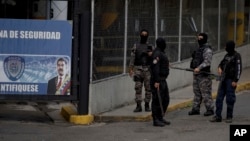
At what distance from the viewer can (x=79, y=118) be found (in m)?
11.6

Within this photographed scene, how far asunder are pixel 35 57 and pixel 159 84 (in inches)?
103

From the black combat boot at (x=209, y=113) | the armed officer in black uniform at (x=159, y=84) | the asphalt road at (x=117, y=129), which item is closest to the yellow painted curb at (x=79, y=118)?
the asphalt road at (x=117, y=129)

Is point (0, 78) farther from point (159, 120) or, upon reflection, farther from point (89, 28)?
point (159, 120)

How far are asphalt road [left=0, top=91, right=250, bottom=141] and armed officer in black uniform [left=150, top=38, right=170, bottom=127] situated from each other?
10.8 inches

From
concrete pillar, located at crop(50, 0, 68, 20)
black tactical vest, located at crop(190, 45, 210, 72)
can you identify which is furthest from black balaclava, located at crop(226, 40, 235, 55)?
concrete pillar, located at crop(50, 0, 68, 20)

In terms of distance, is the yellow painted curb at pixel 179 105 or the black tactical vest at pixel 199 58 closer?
the black tactical vest at pixel 199 58

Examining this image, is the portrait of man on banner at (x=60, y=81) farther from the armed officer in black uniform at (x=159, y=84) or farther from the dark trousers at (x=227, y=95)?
the dark trousers at (x=227, y=95)

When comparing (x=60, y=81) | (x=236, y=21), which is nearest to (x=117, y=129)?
(x=60, y=81)

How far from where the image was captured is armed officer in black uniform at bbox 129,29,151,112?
1201 centimetres

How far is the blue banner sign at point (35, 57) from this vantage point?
11398 millimetres

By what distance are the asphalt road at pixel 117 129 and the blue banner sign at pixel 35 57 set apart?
77 cm

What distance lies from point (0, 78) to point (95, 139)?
9.10ft

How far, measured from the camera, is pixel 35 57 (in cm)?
1147

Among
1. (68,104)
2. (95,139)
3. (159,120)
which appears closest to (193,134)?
(159,120)
